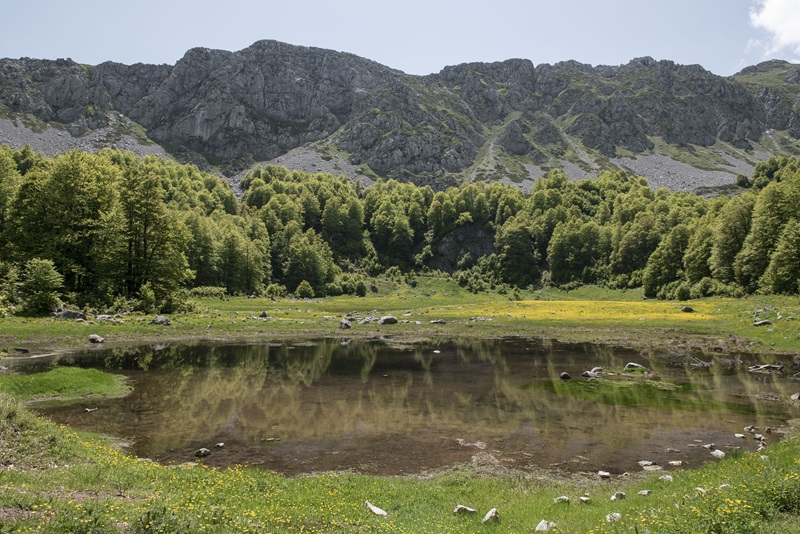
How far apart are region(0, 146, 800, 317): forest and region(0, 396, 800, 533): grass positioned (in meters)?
15.2

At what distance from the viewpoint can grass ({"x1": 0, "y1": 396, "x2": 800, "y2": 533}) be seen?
9.84 meters

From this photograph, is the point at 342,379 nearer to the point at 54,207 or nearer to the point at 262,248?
the point at 54,207

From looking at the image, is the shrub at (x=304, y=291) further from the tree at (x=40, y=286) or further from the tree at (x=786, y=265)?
the tree at (x=786, y=265)

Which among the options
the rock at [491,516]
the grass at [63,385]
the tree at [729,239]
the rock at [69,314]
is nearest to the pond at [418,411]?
the grass at [63,385]

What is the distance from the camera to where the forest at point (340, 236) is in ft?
195

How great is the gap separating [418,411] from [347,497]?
12.3 m

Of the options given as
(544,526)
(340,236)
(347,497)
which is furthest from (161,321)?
(340,236)

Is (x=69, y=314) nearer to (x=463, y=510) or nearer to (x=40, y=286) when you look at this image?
(x=40, y=286)

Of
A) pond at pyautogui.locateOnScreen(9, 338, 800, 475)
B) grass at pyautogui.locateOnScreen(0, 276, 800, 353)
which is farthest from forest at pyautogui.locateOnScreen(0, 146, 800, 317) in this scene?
pond at pyautogui.locateOnScreen(9, 338, 800, 475)

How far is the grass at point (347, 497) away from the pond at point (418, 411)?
222 centimetres

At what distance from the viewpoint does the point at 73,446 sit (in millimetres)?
16016

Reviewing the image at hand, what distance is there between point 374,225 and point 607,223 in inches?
2972

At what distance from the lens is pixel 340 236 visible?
511 ft

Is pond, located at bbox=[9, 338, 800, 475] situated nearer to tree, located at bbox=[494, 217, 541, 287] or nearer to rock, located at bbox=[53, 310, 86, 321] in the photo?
rock, located at bbox=[53, 310, 86, 321]
